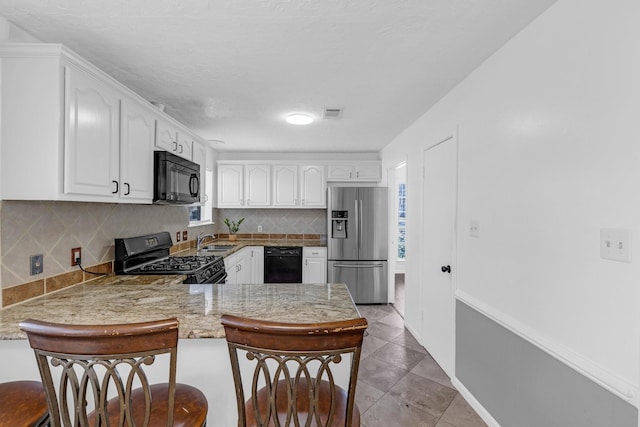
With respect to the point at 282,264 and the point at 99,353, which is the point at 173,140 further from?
the point at 282,264

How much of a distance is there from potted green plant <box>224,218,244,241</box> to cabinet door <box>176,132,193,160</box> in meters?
2.14

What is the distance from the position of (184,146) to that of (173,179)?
1.72ft

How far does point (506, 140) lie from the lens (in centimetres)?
181

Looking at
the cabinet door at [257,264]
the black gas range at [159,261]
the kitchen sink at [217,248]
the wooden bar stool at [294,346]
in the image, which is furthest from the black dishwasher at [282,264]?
the wooden bar stool at [294,346]

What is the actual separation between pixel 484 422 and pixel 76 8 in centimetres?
327

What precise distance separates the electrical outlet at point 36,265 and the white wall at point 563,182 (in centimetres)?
271

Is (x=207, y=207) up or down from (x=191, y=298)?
up

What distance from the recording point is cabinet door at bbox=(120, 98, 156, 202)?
206cm

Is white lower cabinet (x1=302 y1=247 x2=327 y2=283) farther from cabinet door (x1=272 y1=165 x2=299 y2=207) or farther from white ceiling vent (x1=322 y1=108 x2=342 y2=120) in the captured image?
white ceiling vent (x1=322 y1=108 x2=342 y2=120)

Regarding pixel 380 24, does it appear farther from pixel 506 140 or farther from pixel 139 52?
pixel 139 52

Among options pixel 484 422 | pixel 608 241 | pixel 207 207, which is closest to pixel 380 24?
pixel 608 241

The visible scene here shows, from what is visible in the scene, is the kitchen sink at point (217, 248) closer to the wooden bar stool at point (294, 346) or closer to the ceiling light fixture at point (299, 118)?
the ceiling light fixture at point (299, 118)

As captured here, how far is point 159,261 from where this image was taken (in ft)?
9.93

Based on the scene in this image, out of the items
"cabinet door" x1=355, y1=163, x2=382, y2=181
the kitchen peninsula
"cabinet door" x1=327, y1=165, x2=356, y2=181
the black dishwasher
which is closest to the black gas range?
the kitchen peninsula
